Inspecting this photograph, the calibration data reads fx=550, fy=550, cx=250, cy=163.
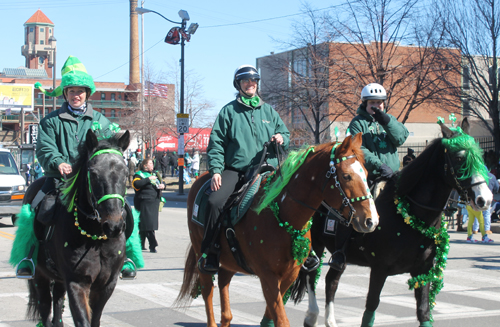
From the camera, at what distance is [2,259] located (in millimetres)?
11016

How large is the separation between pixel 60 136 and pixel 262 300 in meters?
3.73

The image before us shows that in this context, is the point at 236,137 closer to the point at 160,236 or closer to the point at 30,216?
the point at 30,216

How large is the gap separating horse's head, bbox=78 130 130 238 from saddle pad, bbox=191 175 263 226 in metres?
1.23

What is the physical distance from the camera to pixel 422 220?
18.4 ft

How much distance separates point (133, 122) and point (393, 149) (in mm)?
45106

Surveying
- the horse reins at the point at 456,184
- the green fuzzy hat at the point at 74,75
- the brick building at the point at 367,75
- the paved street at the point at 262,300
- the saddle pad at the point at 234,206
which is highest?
the brick building at the point at 367,75

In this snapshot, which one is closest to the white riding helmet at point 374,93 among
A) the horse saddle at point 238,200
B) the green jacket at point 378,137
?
the green jacket at point 378,137

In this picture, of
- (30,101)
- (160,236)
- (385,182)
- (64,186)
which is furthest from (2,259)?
(30,101)

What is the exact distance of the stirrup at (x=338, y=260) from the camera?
600 cm

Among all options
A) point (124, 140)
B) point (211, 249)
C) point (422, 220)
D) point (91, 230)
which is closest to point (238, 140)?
point (211, 249)

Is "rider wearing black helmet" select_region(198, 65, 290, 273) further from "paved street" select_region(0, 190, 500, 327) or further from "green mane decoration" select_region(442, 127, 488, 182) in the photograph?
"green mane decoration" select_region(442, 127, 488, 182)

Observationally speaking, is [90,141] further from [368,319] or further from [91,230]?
[368,319]

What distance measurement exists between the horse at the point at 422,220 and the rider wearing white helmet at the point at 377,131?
495 mm

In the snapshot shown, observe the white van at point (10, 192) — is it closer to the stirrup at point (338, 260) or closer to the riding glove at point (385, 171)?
the stirrup at point (338, 260)
